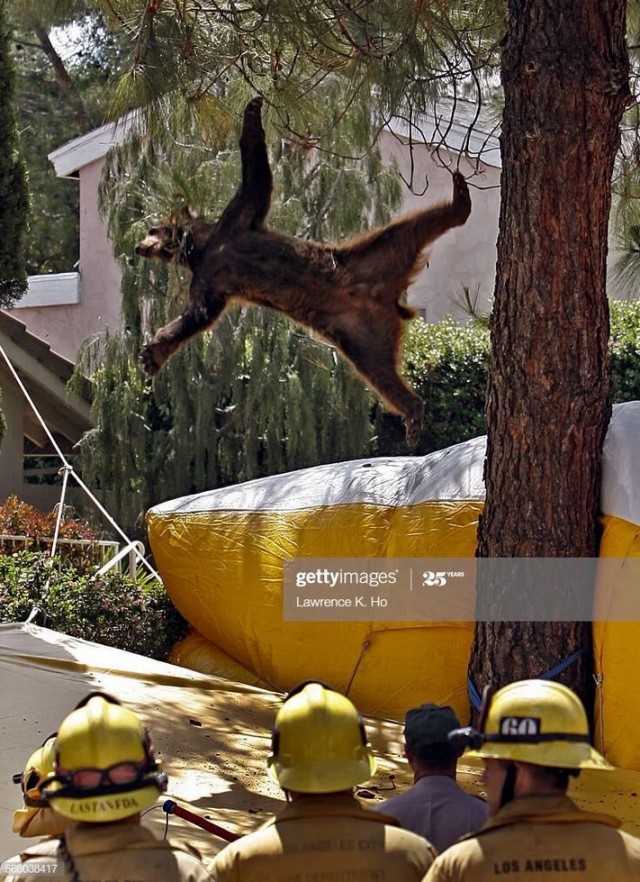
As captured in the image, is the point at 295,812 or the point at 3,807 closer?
the point at 295,812

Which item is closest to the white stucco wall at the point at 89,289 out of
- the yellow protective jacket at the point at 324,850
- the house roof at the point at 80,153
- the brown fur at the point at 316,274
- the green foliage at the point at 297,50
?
the house roof at the point at 80,153

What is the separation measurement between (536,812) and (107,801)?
2.94ft

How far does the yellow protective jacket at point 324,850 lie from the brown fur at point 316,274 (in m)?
4.72

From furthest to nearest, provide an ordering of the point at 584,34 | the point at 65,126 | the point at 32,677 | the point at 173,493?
the point at 65,126, the point at 173,493, the point at 32,677, the point at 584,34

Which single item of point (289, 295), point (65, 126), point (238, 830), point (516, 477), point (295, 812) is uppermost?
point (65, 126)

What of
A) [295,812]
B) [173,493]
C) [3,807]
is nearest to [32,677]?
[3,807]

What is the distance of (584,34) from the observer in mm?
5605

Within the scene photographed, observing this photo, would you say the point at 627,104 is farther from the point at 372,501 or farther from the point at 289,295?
the point at 372,501

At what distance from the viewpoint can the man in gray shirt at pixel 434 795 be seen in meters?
3.11

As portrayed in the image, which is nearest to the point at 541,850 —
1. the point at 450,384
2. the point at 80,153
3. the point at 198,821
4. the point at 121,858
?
the point at 121,858

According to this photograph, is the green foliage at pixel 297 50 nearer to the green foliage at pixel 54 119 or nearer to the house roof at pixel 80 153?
the house roof at pixel 80 153

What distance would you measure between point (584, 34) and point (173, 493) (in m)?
7.49

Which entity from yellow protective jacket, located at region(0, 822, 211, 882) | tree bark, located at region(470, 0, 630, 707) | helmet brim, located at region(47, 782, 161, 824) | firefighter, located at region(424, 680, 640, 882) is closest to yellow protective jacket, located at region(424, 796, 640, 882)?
firefighter, located at region(424, 680, 640, 882)

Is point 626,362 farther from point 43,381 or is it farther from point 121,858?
point 121,858
